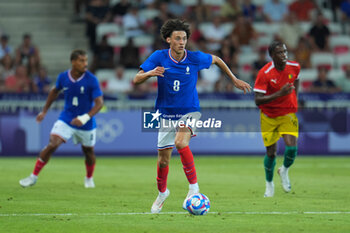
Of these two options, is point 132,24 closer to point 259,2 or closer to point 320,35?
point 259,2

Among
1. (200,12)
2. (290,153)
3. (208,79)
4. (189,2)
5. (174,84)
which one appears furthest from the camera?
(189,2)

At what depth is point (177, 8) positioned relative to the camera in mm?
25812

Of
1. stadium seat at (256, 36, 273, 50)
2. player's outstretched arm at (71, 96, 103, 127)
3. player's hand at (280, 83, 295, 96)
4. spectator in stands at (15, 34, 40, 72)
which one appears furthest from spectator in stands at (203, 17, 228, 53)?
player's hand at (280, 83, 295, 96)

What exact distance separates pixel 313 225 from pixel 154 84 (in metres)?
14.8

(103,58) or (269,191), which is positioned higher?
(103,58)

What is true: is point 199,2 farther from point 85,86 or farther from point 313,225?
point 313,225

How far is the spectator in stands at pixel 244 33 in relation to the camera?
2480 cm

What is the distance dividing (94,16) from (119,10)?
0.86 m

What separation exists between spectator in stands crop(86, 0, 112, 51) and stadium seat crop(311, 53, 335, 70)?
Result: 22.6ft

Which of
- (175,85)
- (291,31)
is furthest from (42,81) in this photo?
(175,85)

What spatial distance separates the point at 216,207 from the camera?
10.3 m

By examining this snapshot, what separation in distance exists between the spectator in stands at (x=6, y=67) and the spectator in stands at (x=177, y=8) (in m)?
5.81

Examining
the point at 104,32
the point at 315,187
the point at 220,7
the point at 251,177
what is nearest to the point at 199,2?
the point at 220,7

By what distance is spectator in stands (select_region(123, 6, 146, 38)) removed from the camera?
2475 centimetres
